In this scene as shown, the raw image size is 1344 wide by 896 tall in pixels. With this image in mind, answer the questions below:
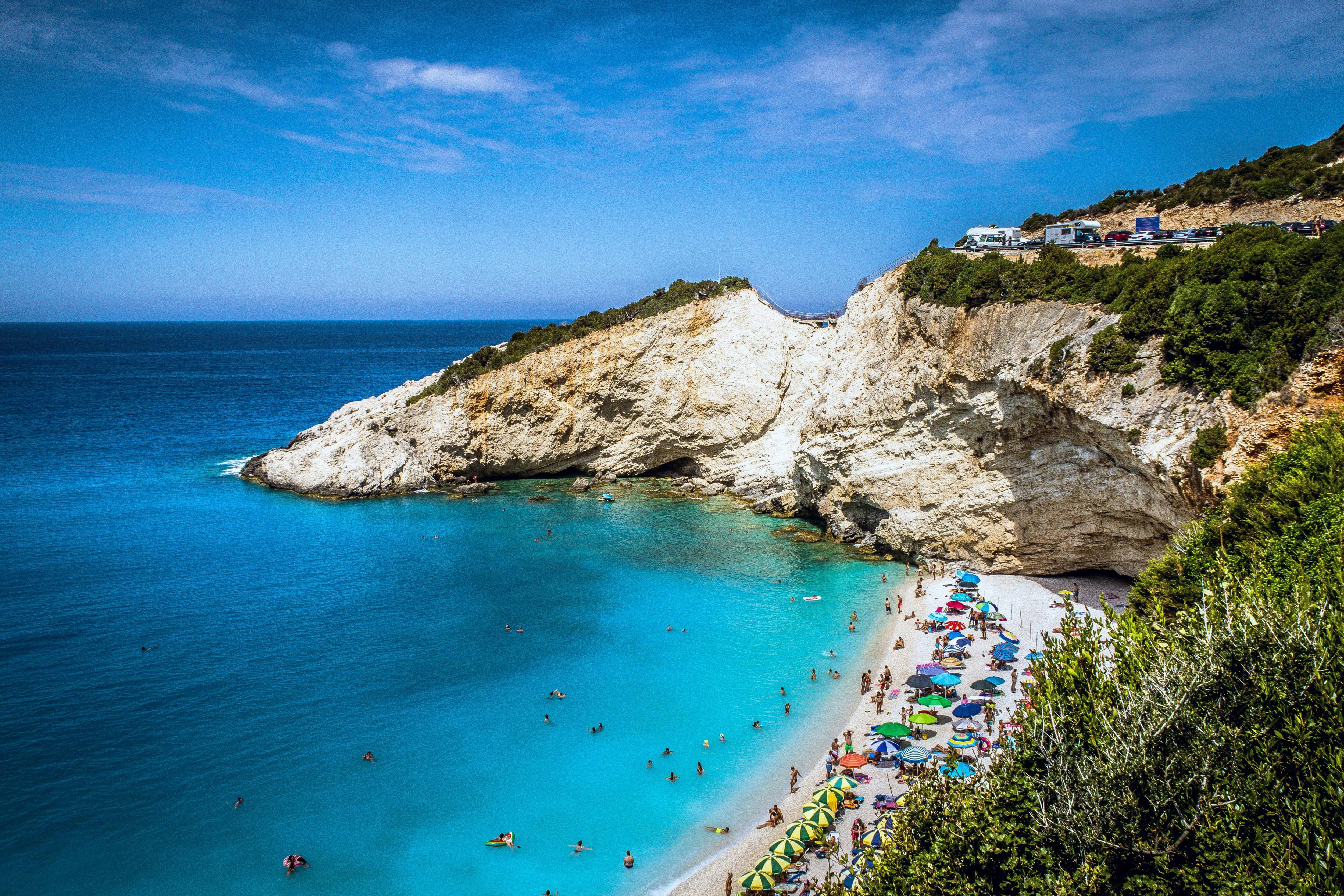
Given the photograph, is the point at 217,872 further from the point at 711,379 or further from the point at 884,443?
the point at 711,379

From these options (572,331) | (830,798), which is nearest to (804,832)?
(830,798)

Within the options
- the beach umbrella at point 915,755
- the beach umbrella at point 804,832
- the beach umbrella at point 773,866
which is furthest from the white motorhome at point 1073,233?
the beach umbrella at point 773,866

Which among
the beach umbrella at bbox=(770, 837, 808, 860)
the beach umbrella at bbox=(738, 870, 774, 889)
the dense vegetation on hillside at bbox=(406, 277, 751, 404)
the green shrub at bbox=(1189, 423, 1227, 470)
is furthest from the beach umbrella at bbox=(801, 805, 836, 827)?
the dense vegetation on hillside at bbox=(406, 277, 751, 404)

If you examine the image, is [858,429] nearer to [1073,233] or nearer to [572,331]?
[1073,233]

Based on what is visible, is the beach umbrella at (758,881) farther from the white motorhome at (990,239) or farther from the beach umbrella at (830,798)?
the white motorhome at (990,239)

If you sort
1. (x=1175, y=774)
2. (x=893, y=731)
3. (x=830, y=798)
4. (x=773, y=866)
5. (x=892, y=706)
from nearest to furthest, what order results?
(x=1175, y=774)
(x=773, y=866)
(x=830, y=798)
(x=893, y=731)
(x=892, y=706)
